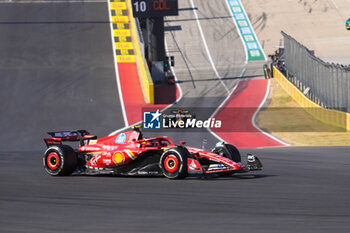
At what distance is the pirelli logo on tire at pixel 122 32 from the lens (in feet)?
153

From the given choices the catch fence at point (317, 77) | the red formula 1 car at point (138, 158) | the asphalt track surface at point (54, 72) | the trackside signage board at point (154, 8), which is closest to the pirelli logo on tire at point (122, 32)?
the asphalt track surface at point (54, 72)

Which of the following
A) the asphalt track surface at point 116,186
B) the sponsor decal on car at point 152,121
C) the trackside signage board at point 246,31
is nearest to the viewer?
the asphalt track surface at point 116,186

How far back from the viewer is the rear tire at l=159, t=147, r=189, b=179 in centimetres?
1291

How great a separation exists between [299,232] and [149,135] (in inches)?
827

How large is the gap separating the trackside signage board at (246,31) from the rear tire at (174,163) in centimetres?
4211

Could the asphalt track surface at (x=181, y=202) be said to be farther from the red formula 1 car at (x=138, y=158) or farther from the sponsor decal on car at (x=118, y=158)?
the sponsor decal on car at (x=118, y=158)

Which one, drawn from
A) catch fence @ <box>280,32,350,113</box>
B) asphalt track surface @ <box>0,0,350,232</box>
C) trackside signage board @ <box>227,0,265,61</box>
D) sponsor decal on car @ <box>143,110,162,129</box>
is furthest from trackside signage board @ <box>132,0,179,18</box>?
trackside signage board @ <box>227,0,265,61</box>

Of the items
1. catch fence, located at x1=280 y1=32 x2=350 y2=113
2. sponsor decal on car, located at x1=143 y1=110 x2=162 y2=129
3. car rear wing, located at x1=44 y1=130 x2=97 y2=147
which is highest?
catch fence, located at x1=280 y1=32 x2=350 y2=113

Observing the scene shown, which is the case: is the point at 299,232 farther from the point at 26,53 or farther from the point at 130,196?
the point at 26,53

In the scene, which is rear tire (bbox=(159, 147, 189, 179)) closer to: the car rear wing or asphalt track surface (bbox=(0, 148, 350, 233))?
asphalt track surface (bbox=(0, 148, 350, 233))

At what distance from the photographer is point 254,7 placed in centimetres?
6562

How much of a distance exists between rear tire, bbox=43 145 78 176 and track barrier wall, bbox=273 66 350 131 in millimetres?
17132

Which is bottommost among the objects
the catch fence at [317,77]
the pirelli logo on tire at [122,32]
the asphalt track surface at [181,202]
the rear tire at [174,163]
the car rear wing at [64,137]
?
the asphalt track surface at [181,202]

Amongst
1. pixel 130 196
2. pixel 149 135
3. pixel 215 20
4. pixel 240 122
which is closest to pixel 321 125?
pixel 240 122
